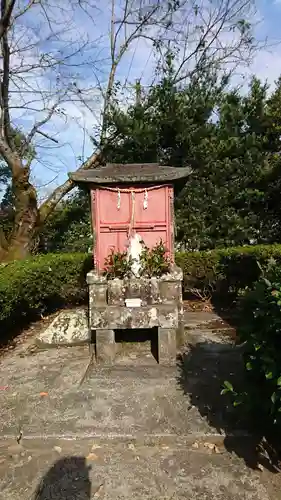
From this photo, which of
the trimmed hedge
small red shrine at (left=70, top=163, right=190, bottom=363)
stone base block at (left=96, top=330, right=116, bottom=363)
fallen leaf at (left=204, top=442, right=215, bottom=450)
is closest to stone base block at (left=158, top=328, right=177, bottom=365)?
small red shrine at (left=70, top=163, right=190, bottom=363)

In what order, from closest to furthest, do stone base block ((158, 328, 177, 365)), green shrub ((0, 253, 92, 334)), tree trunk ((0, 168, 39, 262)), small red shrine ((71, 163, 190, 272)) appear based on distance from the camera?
1. stone base block ((158, 328, 177, 365))
2. small red shrine ((71, 163, 190, 272))
3. green shrub ((0, 253, 92, 334))
4. tree trunk ((0, 168, 39, 262))

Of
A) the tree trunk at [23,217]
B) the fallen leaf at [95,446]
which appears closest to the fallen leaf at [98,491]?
the fallen leaf at [95,446]

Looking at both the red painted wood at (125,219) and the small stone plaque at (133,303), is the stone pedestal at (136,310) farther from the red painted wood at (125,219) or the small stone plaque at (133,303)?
the red painted wood at (125,219)

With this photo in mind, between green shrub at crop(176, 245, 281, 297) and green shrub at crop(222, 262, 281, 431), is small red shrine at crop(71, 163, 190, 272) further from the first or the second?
green shrub at crop(176, 245, 281, 297)

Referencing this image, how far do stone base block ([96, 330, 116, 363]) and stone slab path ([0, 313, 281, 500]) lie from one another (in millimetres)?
187

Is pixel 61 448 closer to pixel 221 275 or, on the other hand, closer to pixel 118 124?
pixel 221 275

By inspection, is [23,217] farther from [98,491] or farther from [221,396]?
[98,491]

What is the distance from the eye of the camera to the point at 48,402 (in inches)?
144

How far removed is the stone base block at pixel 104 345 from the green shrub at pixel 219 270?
174 inches

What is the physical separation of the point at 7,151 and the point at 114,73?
14.7 ft

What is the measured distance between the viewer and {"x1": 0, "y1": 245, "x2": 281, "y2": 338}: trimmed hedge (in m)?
6.61

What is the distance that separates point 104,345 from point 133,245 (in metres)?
1.43

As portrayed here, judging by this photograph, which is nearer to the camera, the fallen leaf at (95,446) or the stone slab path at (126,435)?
the stone slab path at (126,435)

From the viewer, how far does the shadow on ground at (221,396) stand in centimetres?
276
